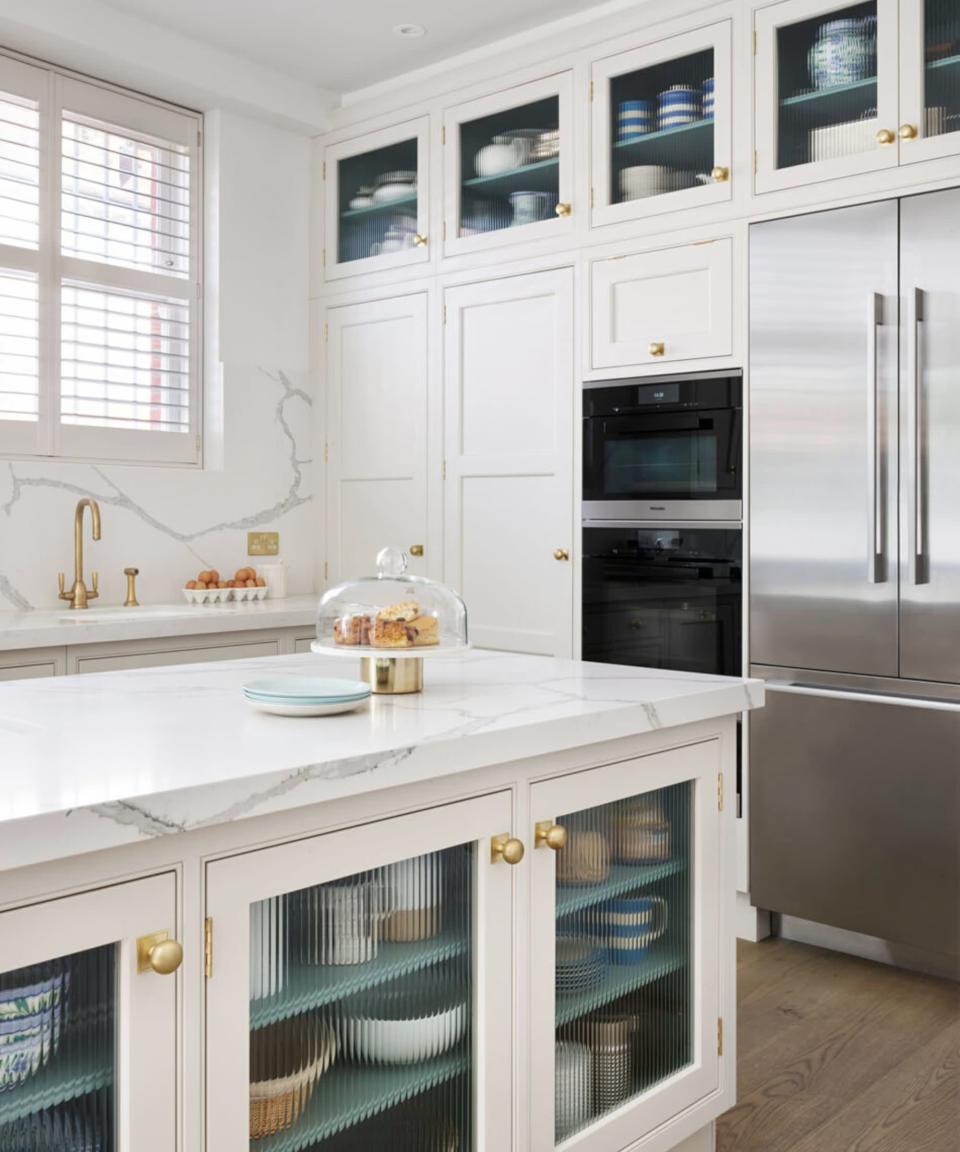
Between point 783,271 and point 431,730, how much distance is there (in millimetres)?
2038

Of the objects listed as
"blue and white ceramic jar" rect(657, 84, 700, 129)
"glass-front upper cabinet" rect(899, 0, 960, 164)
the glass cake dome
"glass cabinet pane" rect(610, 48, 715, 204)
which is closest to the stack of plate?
the glass cake dome

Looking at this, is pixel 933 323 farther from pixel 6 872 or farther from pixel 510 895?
pixel 6 872

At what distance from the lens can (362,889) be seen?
1415 millimetres

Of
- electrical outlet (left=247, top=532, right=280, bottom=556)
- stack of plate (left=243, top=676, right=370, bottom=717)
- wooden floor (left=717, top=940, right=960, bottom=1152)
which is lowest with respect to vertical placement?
wooden floor (left=717, top=940, right=960, bottom=1152)

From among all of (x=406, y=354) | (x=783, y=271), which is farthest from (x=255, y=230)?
(x=783, y=271)

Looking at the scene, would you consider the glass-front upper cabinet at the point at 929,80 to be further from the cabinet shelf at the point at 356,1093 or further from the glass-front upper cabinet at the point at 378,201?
the cabinet shelf at the point at 356,1093

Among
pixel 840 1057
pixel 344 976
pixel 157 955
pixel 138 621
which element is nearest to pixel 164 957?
pixel 157 955

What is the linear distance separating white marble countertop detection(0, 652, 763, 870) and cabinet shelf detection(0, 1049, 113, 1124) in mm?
250

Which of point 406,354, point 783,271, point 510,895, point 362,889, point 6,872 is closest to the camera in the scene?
point 6,872

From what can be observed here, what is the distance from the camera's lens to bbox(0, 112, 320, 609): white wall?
3.77 metres

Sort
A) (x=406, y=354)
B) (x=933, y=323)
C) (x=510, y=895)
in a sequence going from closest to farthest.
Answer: (x=510, y=895) < (x=933, y=323) < (x=406, y=354)

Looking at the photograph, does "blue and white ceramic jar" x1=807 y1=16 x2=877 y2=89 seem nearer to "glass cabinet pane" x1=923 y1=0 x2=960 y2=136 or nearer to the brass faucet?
"glass cabinet pane" x1=923 y1=0 x2=960 y2=136

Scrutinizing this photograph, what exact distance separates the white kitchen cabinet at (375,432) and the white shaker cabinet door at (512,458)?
0.16 m

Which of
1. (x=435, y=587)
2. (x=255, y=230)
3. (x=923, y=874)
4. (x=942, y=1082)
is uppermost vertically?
Answer: (x=255, y=230)
